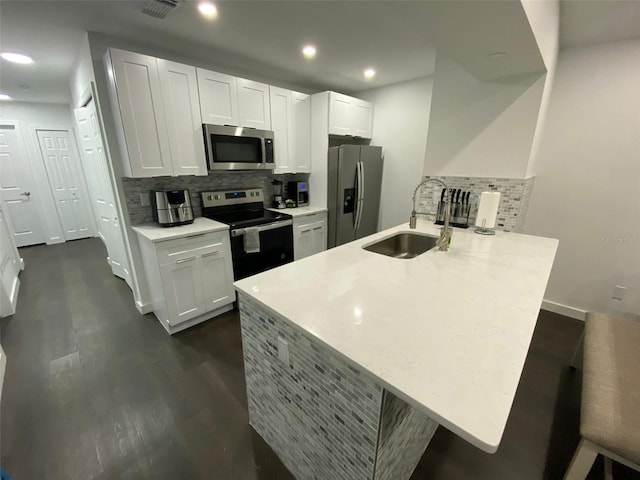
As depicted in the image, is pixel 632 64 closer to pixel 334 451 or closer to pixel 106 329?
pixel 334 451

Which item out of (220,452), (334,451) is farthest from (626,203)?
(220,452)

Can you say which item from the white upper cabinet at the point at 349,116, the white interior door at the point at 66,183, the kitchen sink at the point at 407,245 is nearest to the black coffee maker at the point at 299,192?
the white upper cabinet at the point at 349,116

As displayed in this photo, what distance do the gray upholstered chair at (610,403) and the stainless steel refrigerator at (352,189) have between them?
2.40 meters

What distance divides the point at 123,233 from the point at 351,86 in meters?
3.27

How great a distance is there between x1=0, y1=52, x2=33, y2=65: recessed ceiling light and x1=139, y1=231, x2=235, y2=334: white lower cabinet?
79.6 inches

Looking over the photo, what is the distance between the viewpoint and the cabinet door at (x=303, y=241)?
10.1 ft

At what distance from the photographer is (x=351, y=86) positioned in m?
3.57

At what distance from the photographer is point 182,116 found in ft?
7.66

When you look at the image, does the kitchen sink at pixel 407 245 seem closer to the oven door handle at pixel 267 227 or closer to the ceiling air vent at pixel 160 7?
the oven door handle at pixel 267 227

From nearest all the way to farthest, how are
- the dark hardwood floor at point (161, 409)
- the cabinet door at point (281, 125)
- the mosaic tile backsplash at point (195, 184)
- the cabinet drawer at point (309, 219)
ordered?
the dark hardwood floor at point (161, 409), the mosaic tile backsplash at point (195, 184), the cabinet door at point (281, 125), the cabinet drawer at point (309, 219)

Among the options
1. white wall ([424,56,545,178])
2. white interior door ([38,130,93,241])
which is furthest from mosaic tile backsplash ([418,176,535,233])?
white interior door ([38,130,93,241])

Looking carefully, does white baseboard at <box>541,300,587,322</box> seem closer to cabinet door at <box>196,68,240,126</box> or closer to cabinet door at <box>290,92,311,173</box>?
cabinet door at <box>290,92,311,173</box>

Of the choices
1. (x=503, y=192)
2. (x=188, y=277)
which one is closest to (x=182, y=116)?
(x=188, y=277)

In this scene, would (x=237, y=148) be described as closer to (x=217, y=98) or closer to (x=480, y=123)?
(x=217, y=98)
